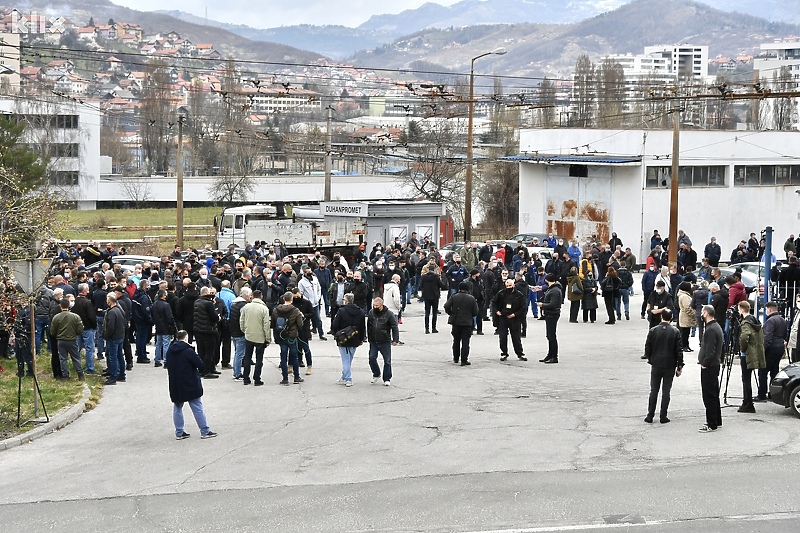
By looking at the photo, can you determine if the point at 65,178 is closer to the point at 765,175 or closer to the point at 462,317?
the point at 765,175

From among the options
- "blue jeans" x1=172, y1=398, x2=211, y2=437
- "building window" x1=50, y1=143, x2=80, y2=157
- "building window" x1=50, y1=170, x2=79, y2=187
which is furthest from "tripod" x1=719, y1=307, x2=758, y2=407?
"building window" x1=50, y1=143, x2=80, y2=157

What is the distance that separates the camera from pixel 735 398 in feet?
54.9

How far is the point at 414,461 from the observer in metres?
12.9

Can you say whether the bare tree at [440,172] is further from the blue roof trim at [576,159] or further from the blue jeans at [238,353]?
the blue jeans at [238,353]

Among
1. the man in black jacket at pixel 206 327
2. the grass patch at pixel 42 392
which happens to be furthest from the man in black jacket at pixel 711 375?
the grass patch at pixel 42 392

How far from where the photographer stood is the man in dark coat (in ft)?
46.9

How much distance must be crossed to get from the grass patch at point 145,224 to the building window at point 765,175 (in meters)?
25.3

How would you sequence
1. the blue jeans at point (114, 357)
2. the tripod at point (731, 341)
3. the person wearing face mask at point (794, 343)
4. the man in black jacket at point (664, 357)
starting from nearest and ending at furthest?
1. the man in black jacket at point (664, 357)
2. the tripod at point (731, 341)
3. the person wearing face mask at point (794, 343)
4. the blue jeans at point (114, 357)

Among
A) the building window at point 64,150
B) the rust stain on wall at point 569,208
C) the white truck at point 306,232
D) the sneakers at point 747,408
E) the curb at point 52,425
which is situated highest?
the building window at point 64,150

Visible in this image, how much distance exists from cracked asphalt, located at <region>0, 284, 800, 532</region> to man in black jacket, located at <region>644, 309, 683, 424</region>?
395 millimetres

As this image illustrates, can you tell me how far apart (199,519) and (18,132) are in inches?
1648

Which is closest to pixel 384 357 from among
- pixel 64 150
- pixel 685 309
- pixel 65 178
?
pixel 685 309

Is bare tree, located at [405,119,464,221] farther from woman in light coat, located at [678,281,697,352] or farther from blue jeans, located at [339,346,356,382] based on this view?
blue jeans, located at [339,346,356,382]

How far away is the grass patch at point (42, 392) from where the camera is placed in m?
15.5
